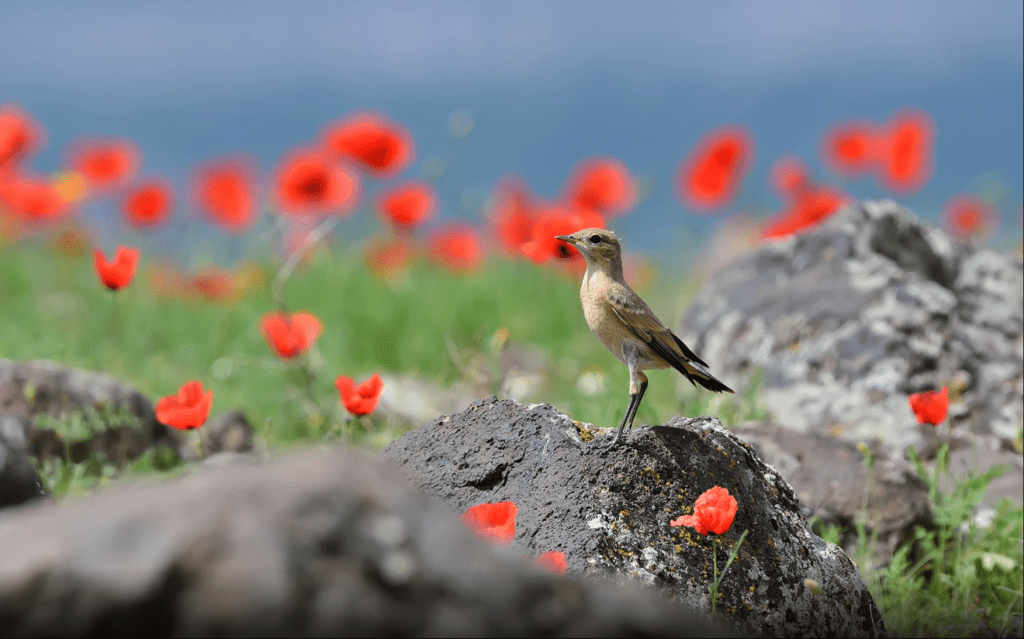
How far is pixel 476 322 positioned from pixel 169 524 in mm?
6014

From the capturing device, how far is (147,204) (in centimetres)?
639

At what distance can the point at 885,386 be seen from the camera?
177 inches

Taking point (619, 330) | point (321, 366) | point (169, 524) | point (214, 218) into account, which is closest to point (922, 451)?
point (619, 330)

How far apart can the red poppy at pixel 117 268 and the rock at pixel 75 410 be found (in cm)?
93

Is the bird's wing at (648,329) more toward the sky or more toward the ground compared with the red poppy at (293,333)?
more toward the sky

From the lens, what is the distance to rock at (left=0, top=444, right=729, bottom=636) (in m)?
1.04

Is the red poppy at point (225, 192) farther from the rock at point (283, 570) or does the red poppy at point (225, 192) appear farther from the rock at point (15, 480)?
the rock at point (283, 570)

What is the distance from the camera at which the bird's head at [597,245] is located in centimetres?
263

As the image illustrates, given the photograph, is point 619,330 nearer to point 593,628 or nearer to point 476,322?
point 593,628

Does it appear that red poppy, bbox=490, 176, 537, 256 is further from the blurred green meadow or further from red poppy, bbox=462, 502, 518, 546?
red poppy, bbox=462, 502, 518, 546

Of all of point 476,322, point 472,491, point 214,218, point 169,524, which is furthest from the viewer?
point 476,322

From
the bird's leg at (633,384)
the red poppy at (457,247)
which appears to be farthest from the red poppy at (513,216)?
the bird's leg at (633,384)

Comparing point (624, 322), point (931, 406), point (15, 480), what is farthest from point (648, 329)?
point (15, 480)

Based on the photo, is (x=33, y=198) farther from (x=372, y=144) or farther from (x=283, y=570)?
(x=283, y=570)
